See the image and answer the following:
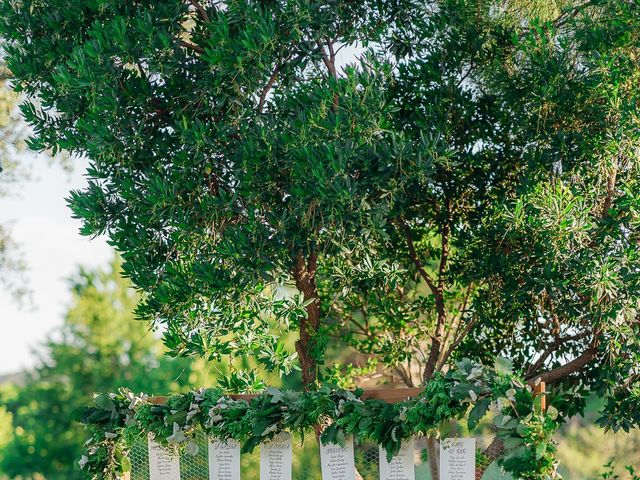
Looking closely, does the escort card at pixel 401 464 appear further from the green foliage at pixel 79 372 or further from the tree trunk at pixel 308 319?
the green foliage at pixel 79 372

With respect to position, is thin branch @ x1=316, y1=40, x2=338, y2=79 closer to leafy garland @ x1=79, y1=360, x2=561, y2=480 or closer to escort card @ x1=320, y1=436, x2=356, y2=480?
leafy garland @ x1=79, y1=360, x2=561, y2=480

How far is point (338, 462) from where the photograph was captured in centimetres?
454

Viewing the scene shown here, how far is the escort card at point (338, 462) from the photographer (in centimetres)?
452

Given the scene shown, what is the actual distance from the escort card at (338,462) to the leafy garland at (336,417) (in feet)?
0.28

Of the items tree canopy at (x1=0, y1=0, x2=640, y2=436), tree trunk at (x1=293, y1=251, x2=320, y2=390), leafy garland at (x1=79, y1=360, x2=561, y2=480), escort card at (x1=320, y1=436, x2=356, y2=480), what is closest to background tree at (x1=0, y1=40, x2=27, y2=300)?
tree canopy at (x1=0, y1=0, x2=640, y2=436)

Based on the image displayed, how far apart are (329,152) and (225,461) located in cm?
192

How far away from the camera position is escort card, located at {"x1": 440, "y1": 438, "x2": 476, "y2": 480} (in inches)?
163

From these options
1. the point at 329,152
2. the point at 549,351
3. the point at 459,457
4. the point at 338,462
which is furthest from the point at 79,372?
→ the point at 459,457

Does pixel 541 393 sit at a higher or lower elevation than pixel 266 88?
lower

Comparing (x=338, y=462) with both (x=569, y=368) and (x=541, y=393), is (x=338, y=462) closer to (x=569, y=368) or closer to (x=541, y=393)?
(x=541, y=393)

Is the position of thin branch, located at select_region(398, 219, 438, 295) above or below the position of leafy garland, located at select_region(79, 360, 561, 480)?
above

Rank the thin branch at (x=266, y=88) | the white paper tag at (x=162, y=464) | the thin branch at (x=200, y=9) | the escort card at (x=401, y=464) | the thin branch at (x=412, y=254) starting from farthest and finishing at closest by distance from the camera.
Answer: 1. the thin branch at (x=412, y=254)
2. the thin branch at (x=200, y=9)
3. the thin branch at (x=266, y=88)
4. the white paper tag at (x=162, y=464)
5. the escort card at (x=401, y=464)

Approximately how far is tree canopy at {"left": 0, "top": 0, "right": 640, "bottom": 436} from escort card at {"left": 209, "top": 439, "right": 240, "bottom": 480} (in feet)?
2.71

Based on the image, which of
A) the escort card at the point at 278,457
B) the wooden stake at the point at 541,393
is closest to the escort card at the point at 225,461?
the escort card at the point at 278,457
